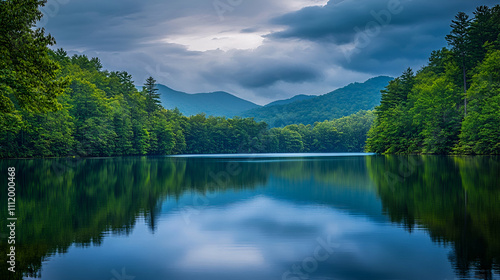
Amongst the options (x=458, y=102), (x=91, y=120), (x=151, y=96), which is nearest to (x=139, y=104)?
(x=151, y=96)

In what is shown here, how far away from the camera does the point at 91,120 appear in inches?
2820

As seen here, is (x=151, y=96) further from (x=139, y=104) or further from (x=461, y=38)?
(x=461, y=38)

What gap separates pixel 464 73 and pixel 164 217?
60036 millimetres

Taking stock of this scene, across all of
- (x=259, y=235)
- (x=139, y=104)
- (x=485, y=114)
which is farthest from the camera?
(x=139, y=104)

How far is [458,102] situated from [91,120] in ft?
187

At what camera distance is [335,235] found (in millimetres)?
10461

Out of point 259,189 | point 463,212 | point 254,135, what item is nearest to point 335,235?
point 463,212

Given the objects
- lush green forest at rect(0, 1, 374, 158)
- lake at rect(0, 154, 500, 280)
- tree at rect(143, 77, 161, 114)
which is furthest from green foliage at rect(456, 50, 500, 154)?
tree at rect(143, 77, 161, 114)

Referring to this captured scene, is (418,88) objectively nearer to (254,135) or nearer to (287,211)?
(287,211)

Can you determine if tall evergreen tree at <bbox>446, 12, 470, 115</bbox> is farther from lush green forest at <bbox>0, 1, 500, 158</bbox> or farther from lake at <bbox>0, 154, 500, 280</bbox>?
lake at <bbox>0, 154, 500, 280</bbox>

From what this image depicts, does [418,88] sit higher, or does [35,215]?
[418,88]

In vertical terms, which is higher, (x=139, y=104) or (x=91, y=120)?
(x=139, y=104)

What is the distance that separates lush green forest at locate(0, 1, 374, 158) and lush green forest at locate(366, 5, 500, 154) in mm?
47835

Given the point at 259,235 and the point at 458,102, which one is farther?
the point at 458,102
